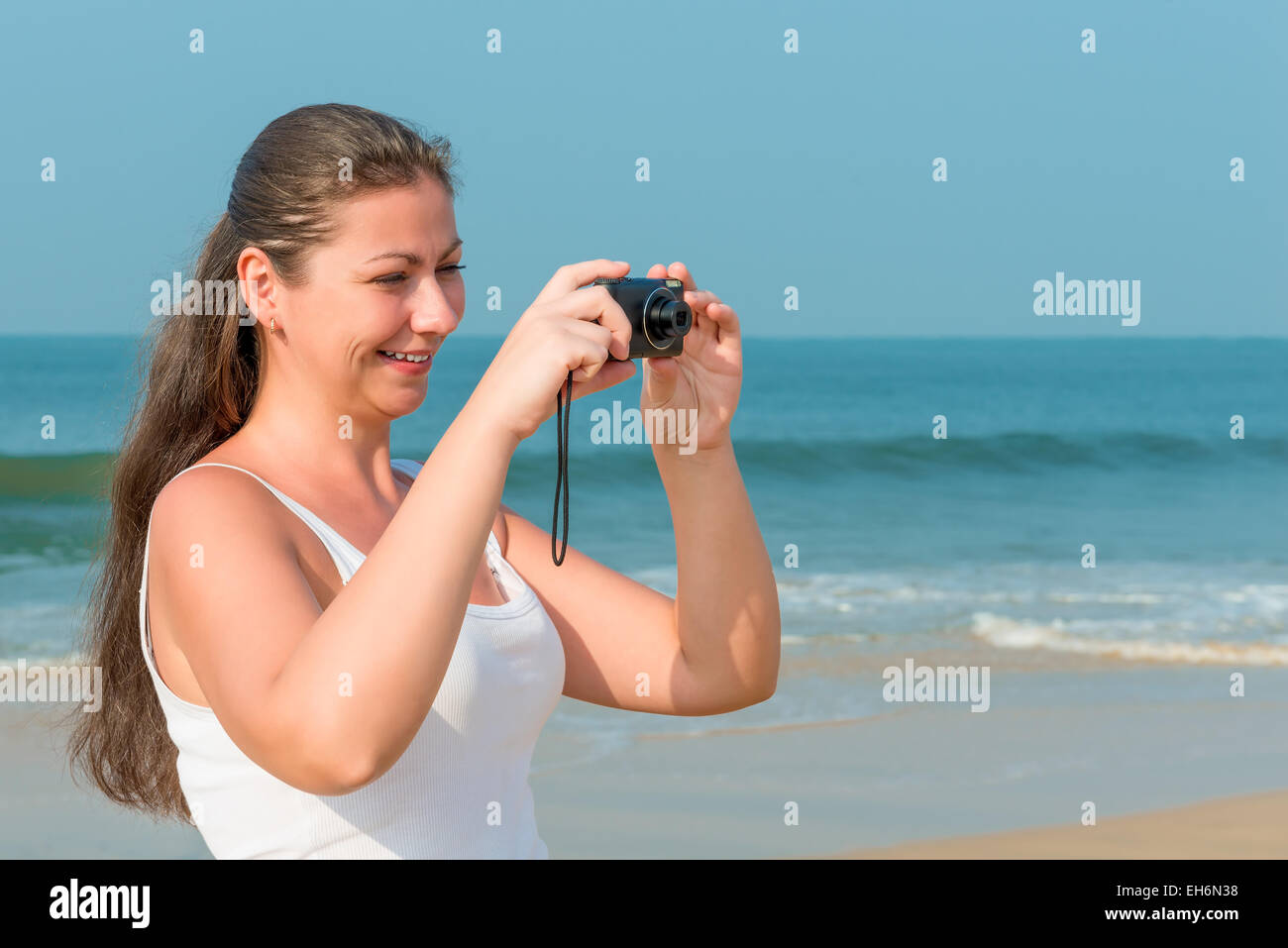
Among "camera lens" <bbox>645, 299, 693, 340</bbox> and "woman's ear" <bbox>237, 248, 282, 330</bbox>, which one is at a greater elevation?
"woman's ear" <bbox>237, 248, 282, 330</bbox>

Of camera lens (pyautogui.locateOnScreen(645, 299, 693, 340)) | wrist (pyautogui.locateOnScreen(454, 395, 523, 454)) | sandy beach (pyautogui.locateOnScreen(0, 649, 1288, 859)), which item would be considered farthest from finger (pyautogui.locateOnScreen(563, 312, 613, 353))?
sandy beach (pyautogui.locateOnScreen(0, 649, 1288, 859))

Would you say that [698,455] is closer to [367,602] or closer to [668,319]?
[668,319]

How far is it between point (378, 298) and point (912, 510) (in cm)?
1258

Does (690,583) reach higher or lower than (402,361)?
lower

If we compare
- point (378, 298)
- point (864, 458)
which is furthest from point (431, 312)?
point (864, 458)

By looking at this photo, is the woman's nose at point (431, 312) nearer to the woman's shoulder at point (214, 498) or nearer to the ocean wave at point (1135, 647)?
the woman's shoulder at point (214, 498)

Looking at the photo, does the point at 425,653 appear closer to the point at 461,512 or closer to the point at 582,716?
the point at 461,512

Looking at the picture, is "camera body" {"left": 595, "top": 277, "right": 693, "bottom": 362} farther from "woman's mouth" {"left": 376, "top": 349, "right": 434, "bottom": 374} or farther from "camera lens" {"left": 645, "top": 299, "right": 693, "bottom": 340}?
"woman's mouth" {"left": 376, "top": 349, "right": 434, "bottom": 374}

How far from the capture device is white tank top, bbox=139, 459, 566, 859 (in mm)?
1766

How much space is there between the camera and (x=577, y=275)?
1.79m

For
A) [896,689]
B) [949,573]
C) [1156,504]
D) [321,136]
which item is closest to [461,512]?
[321,136]

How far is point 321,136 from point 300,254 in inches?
7.7

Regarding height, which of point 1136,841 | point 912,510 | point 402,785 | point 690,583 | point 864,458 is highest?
point 690,583

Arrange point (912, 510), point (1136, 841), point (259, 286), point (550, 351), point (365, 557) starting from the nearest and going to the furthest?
point (550, 351), point (365, 557), point (259, 286), point (1136, 841), point (912, 510)
